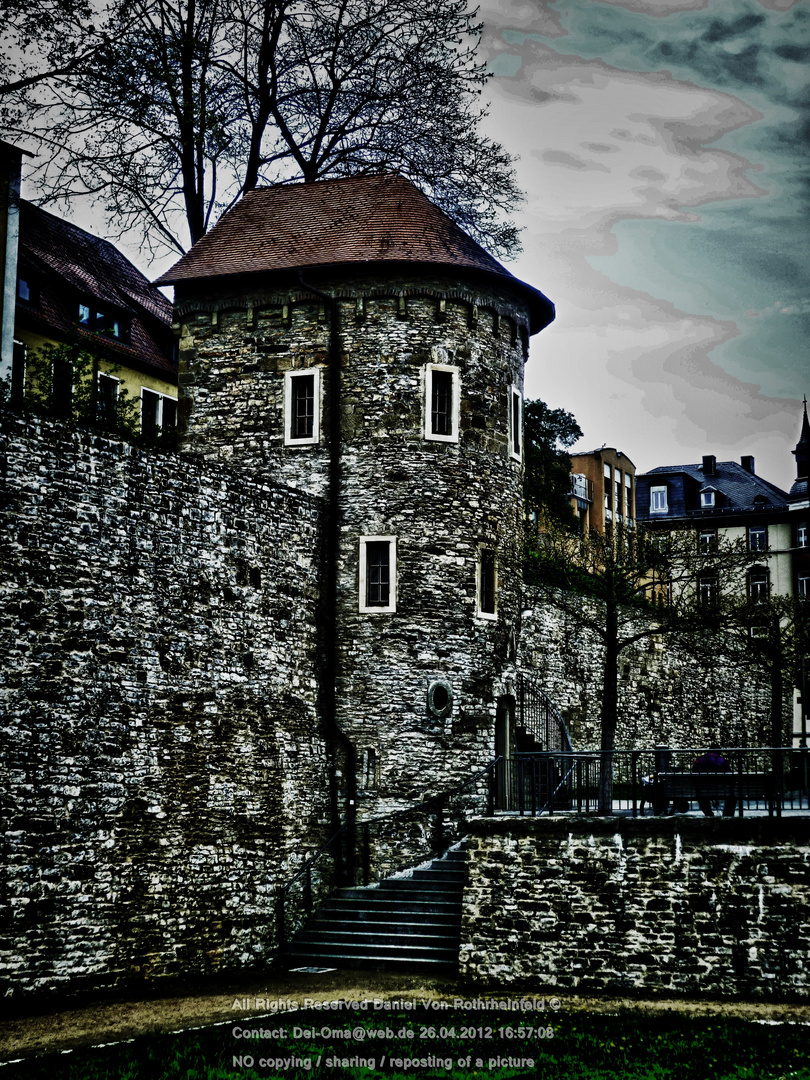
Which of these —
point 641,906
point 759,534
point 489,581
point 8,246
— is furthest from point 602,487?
point 641,906

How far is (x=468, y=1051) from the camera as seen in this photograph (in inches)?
506

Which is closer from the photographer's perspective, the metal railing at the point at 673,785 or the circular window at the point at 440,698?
the metal railing at the point at 673,785

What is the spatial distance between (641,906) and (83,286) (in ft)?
73.8

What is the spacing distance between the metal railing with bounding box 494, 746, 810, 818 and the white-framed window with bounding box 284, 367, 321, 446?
653 cm

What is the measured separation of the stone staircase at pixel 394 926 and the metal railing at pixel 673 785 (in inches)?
70.3

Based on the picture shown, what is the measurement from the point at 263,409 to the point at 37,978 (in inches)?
431

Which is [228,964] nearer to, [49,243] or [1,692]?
[1,692]

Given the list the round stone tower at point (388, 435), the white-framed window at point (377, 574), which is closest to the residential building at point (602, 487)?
the round stone tower at point (388, 435)

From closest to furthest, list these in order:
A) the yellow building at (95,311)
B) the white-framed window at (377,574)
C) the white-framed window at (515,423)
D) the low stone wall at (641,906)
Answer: the low stone wall at (641,906) → the white-framed window at (377,574) → the white-framed window at (515,423) → the yellow building at (95,311)

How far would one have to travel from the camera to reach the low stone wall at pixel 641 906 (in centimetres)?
1623

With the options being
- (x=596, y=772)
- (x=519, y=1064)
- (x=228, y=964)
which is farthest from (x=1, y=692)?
(x=596, y=772)

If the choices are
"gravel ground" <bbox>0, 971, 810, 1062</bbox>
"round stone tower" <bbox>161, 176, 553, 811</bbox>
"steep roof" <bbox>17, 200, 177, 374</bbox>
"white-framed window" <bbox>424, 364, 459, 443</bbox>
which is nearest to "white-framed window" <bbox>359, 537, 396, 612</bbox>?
"round stone tower" <bbox>161, 176, 553, 811</bbox>

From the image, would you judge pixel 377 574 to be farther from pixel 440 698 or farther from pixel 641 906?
pixel 641 906

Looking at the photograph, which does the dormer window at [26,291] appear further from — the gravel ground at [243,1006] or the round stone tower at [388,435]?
the gravel ground at [243,1006]
